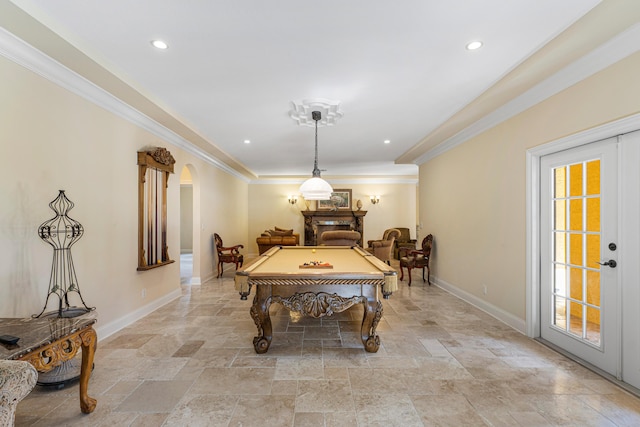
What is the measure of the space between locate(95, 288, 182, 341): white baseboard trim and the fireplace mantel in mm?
5427

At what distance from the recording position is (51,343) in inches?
66.0

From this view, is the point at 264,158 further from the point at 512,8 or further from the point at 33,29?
the point at 512,8

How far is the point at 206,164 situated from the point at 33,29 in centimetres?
420

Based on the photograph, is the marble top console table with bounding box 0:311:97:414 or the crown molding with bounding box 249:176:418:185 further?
the crown molding with bounding box 249:176:418:185

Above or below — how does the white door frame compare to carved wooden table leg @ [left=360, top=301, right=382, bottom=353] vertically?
above

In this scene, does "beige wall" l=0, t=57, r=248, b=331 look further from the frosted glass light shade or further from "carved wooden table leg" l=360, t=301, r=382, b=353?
"carved wooden table leg" l=360, t=301, r=382, b=353

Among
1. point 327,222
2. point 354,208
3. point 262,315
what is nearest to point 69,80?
point 262,315

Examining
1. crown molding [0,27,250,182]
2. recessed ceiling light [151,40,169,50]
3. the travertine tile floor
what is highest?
recessed ceiling light [151,40,169,50]

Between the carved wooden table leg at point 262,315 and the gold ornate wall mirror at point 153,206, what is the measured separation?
1.93 meters

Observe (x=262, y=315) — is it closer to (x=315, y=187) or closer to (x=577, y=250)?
(x=315, y=187)

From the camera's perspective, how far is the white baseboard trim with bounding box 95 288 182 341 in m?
3.22

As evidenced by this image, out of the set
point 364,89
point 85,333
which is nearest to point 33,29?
point 85,333

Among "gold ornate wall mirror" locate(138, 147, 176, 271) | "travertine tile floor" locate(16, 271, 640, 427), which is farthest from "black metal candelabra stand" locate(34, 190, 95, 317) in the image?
"gold ornate wall mirror" locate(138, 147, 176, 271)

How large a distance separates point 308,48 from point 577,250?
310 centimetres
